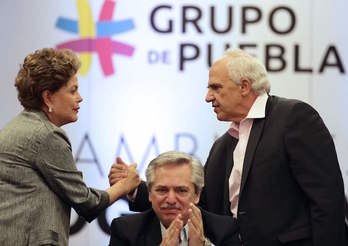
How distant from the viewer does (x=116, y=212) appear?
4.21 m

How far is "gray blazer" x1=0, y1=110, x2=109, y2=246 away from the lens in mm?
2254

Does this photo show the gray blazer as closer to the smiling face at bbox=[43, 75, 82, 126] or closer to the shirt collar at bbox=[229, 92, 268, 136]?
the smiling face at bbox=[43, 75, 82, 126]

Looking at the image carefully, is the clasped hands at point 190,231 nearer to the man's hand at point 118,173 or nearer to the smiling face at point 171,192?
the smiling face at point 171,192

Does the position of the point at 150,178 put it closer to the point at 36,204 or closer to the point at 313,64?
the point at 36,204

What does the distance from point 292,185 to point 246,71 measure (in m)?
0.45

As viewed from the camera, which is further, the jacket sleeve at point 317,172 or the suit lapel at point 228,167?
the suit lapel at point 228,167

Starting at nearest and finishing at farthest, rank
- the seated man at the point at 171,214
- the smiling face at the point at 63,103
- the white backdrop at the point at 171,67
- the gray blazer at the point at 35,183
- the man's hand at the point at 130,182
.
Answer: the gray blazer at the point at 35,183
the smiling face at the point at 63,103
the seated man at the point at 171,214
the man's hand at the point at 130,182
the white backdrop at the point at 171,67

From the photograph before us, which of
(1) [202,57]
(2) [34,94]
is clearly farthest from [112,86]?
(2) [34,94]

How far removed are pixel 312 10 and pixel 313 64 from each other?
0.99 ft

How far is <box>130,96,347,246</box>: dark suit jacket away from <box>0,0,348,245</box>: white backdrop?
1518 mm

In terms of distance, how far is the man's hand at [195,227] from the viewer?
7.68 feet

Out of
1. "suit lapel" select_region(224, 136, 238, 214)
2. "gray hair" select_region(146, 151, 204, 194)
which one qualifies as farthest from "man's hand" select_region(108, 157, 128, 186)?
"suit lapel" select_region(224, 136, 238, 214)

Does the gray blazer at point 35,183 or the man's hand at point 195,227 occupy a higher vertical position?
the gray blazer at point 35,183

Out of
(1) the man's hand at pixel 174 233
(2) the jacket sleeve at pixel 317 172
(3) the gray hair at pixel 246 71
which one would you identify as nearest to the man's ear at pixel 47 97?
(1) the man's hand at pixel 174 233
